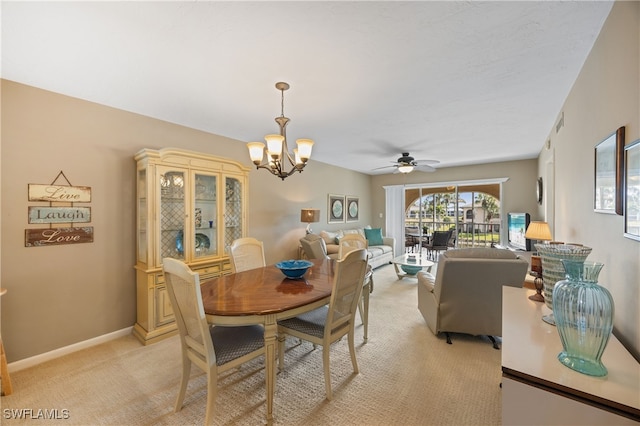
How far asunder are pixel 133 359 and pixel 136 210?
1557 millimetres

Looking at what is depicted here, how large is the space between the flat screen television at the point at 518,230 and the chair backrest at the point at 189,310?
5284 mm

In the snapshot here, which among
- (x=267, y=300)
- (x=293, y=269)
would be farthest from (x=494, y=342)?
(x=267, y=300)

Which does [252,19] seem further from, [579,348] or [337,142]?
[337,142]

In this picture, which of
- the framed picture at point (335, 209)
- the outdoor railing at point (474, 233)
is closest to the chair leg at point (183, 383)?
the framed picture at point (335, 209)

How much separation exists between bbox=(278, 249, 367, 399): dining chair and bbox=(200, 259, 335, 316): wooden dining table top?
141 mm

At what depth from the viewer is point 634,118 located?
3.84ft

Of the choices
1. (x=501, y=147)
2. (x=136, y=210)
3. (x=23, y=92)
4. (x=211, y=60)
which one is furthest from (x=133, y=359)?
(x=501, y=147)

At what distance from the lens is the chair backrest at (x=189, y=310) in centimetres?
151

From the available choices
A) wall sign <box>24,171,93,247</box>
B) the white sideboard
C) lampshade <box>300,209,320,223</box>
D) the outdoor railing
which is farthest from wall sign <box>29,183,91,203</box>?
the outdoor railing

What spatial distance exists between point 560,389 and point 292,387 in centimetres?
173

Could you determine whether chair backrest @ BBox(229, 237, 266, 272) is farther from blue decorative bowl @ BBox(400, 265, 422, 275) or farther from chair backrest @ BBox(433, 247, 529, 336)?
blue decorative bowl @ BBox(400, 265, 422, 275)

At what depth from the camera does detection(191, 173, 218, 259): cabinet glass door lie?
316 cm

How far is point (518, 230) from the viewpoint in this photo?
4973mm

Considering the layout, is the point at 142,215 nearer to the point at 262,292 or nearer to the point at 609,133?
the point at 262,292
